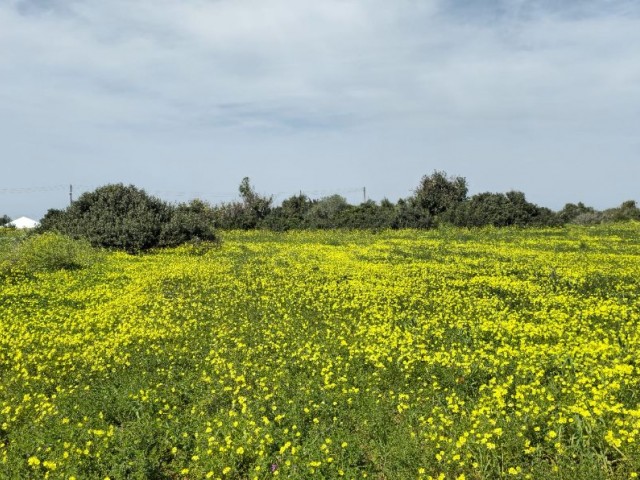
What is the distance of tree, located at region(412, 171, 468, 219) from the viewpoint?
5412 cm

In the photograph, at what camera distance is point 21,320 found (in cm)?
1273

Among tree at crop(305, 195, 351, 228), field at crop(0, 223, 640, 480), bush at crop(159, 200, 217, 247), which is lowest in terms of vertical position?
field at crop(0, 223, 640, 480)

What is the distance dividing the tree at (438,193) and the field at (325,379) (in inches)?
1471

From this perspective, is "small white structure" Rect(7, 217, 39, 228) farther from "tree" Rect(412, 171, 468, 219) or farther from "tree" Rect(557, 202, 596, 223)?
"tree" Rect(557, 202, 596, 223)

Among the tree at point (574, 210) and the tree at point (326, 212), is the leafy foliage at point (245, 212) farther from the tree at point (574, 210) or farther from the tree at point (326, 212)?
the tree at point (574, 210)

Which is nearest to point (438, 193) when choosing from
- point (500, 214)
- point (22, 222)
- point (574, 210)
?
point (500, 214)

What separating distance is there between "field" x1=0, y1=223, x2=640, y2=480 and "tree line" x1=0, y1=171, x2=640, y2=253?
13.4m

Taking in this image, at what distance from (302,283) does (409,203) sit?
37.4 meters

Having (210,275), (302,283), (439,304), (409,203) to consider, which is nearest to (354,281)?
(302,283)

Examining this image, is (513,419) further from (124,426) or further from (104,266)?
(104,266)

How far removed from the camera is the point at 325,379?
8031mm

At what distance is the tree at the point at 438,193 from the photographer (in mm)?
54125

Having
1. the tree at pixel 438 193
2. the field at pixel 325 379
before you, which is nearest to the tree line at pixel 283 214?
the tree at pixel 438 193

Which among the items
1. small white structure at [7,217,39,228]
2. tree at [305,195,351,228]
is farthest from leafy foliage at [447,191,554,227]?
small white structure at [7,217,39,228]
